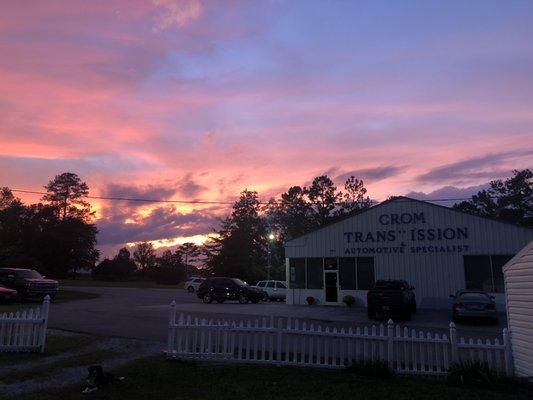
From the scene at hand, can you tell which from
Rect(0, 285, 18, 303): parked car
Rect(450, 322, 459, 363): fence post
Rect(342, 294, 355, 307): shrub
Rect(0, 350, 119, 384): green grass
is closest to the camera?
Rect(0, 350, 119, 384): green grass

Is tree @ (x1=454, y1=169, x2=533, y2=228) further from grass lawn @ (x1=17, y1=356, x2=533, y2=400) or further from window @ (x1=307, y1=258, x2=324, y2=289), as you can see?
grass lawn @ (x1=17, y1=356, x2=533, y2=400)

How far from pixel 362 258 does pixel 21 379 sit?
25.1 meters

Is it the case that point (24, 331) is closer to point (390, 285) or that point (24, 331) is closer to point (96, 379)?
point (96, 379)

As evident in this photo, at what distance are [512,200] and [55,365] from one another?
7910 cm

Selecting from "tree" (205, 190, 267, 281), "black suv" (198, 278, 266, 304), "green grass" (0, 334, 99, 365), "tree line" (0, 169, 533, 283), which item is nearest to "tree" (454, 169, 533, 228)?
"tree line" (0, 169, 533, 283)

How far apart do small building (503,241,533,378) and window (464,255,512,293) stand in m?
19.0

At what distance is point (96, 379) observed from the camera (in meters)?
8.17

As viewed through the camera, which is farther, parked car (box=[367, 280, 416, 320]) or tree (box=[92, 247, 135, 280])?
tree (box=[92, 247, 135, 280])

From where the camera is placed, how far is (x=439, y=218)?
2955cm

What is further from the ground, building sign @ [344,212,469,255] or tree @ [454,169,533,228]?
tree @ [454,169,533,228]

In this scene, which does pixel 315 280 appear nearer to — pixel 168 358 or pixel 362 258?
pixel 362 258

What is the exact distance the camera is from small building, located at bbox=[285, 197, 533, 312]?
91.5ft

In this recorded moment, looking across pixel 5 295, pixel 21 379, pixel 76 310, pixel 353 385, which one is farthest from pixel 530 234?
pixel 5 295

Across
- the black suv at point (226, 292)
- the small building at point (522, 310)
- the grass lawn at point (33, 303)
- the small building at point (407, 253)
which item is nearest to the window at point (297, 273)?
the small building at point (407, 253)
